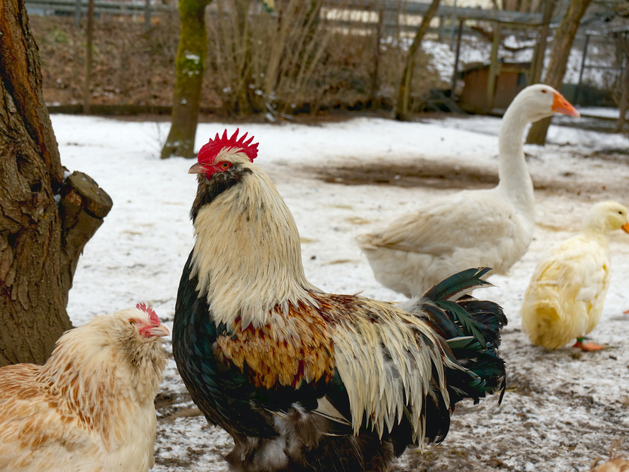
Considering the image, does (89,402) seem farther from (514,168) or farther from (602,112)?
(602,112)

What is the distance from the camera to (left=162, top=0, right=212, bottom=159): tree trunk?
976 centimetres

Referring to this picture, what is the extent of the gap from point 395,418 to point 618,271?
4426mm

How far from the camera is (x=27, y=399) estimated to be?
2.42m

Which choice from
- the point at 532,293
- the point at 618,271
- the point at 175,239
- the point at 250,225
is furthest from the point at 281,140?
the point at 250,225

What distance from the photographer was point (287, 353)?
2486 mm

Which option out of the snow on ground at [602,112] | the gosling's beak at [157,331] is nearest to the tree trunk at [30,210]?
the gosling's beak at [157,331]

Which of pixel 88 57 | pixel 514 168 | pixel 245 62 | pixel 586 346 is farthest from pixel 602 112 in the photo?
pixel 586 346

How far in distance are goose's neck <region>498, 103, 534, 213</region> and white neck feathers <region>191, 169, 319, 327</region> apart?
3116 millimetres

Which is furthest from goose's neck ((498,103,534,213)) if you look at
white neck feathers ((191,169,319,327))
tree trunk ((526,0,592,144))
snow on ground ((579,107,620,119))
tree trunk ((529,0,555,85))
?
snow on ground ((579,107,620,119))

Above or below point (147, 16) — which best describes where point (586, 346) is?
below

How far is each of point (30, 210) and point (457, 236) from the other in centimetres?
321

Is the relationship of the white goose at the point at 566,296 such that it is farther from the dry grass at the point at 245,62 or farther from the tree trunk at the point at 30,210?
the dry grass at the point at 245,62

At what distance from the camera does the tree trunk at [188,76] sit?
9.76 m

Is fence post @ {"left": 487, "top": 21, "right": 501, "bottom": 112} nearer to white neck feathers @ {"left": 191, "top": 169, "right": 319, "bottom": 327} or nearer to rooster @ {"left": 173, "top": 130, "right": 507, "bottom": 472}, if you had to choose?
rooster @ {"left": 173, "top": 130, "right": 507, "bottom": 472}
